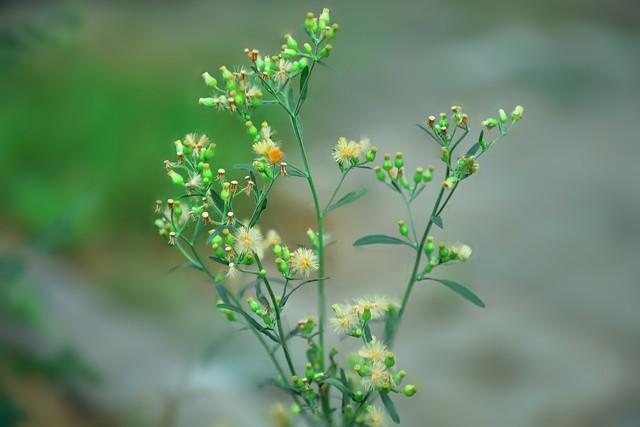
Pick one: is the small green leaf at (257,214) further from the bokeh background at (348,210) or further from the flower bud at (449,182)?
the bokeh background at (348,210)

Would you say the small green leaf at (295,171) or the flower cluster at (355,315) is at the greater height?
the small green leaf at (295,171)

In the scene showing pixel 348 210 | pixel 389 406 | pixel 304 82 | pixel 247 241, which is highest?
pixel 348 210

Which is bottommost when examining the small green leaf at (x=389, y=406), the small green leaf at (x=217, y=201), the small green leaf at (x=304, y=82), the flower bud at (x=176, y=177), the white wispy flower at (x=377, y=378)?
the small green leaf at (x=389, y=406)

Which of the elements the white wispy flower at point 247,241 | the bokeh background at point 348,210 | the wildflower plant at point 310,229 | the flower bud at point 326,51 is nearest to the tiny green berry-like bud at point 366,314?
the wildflower plant at point 310,229

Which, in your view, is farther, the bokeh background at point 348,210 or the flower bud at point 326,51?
the bokeh background at point 348,210

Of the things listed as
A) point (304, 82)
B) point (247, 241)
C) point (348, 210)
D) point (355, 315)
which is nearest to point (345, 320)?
point (355, 315)

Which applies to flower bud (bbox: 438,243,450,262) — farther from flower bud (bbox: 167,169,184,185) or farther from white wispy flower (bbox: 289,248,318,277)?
flower bud (bbox: 167,169,184,185)

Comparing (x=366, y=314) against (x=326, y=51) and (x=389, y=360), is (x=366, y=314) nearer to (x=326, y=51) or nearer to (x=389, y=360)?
(x=389, y=360)
